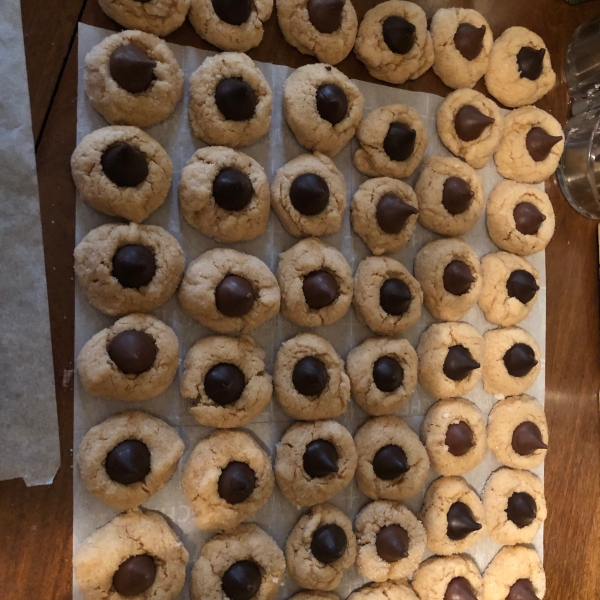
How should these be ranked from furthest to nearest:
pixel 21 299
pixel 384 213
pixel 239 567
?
pixel 384 213
pixel 239 567
pixel 21 299

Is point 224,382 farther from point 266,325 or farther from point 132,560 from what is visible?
point 132,560

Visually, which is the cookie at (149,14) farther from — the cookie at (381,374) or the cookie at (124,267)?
the cookie at (381,374)

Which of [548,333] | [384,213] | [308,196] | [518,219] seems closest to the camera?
[308,196]

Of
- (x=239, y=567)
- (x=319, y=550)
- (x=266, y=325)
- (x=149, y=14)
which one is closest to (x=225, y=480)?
(x=239, y=567)

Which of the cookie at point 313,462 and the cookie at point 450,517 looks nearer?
the cookie at point 313,462

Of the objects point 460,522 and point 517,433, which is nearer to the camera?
point 460,522

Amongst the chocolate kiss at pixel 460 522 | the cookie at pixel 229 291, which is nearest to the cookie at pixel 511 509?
the chocolate kiss at pixel 460 522

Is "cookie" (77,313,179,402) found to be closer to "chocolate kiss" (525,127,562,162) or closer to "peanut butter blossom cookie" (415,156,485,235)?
"peanut butter blossom cookie" (415,156,485,235)

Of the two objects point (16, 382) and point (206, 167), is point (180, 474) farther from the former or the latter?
point (206, 167)
